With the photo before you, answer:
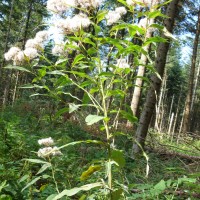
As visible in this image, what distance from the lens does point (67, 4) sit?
5.51ft

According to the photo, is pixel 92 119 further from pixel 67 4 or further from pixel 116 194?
pixel 67 4

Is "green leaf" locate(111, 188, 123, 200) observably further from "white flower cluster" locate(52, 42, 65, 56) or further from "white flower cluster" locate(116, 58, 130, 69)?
"white flower cluster" locate(52, 42, 65, 56)

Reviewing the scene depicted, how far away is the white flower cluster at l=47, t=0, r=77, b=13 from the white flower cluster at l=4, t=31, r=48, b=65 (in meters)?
0.15

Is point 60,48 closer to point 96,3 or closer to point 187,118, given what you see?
point 96,3

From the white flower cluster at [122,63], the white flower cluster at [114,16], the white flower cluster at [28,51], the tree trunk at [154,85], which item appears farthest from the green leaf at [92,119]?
the tree trunk at [154,85]

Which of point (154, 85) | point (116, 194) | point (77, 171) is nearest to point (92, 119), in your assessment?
point (116, 194)

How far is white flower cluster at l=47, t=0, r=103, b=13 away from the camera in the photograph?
1677mm

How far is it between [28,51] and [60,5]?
330mm

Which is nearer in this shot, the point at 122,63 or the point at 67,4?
the point at 67,4

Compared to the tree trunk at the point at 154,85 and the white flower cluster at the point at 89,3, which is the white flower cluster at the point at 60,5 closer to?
the white flower cluster at the point at 89,3

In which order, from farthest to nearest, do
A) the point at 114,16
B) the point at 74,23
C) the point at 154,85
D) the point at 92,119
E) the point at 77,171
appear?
the point at 154,85 → the point at 77,171 → the point at 114,16 → the point at 74,23 → the point at 92,119

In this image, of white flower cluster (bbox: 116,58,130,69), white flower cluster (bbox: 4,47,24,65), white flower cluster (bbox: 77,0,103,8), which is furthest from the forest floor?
white flower cluster (bbox: 77,0,103,8)

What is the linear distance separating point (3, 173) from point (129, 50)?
175 cm

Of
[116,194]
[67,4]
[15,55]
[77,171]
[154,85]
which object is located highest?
[67,4]
